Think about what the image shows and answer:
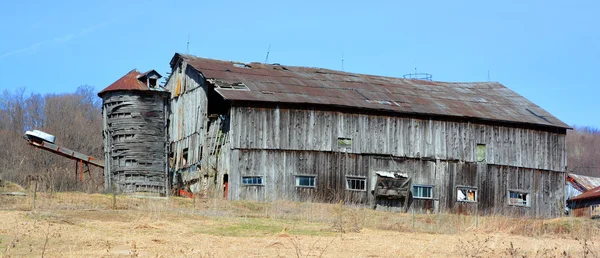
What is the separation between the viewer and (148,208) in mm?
26875

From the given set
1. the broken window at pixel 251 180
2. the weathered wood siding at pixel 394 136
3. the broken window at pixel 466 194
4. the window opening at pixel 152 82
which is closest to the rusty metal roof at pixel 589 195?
the weathered wood siding at pixel 394 136

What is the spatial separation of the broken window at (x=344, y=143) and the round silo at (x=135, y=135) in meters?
8.00

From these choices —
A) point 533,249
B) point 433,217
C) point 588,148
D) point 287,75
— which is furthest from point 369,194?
point 588,148

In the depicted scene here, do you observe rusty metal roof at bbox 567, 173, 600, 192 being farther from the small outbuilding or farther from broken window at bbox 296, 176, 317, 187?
broken window at bbox 296, 176, 317, 187

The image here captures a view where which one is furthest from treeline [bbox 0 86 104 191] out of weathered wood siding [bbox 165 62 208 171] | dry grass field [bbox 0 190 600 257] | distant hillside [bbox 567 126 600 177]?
distant hillside [bbox 567 126 600 177]

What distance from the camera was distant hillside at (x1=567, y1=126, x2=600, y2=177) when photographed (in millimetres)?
144475

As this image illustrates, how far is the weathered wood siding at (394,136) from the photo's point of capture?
3747cm

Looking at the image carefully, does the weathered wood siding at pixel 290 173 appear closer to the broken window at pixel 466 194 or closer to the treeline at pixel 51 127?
the broken window at pixel 466 194

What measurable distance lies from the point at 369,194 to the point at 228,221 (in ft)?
49.8

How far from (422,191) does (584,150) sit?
126 metres

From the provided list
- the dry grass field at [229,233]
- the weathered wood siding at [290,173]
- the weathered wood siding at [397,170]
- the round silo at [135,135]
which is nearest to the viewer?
the dry grass field at [229,233]

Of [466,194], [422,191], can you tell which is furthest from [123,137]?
[466,194]

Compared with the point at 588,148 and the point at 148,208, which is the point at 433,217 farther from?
the point at 588,148

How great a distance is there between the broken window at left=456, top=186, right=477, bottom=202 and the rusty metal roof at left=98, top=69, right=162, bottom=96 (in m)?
15.1
